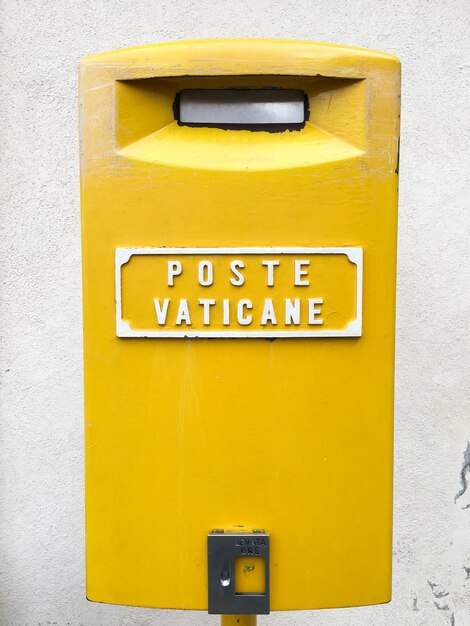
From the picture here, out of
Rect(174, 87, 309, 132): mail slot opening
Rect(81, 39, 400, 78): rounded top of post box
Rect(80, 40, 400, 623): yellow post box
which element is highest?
Rect(81, 39, 400, 78): rounded top of post box

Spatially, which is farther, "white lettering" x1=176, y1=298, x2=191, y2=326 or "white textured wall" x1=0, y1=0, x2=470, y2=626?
"white textured wall" x1=0, y1=0, x2=470, y2=626

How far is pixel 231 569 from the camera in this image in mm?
1335

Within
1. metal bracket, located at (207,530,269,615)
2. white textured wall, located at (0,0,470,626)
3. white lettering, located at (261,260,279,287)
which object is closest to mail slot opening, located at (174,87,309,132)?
white lettering, located at (261,260,279,287)

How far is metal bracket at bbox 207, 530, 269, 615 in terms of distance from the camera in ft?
4.34

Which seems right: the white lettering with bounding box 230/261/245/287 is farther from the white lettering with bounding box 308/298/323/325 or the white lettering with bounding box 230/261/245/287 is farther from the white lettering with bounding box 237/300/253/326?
the white lettering with bounding box 308/298/323/325

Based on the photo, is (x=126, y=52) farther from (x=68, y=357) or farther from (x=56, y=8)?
(x=68, y=357)

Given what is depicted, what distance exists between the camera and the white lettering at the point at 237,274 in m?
1.31

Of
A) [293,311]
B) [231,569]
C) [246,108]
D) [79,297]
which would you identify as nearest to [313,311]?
[293,311]

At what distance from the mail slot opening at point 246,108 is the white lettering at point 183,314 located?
0.40 meters

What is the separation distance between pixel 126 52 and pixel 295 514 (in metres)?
1.06

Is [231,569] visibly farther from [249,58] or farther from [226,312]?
[249,58]

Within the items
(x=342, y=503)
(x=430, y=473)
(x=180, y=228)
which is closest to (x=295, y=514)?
(x=342, y=503)

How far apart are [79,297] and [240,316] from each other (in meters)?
1.36

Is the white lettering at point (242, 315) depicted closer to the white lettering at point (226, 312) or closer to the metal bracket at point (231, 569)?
the white lettering at point (226, 312)
